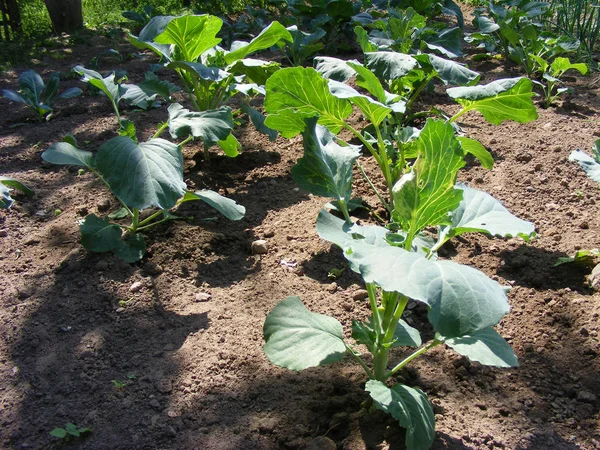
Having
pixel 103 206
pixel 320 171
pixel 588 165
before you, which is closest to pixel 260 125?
pixel 103 206

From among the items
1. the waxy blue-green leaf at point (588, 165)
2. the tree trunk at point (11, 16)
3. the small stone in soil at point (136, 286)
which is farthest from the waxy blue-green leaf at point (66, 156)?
the tree trunk at point (11, 16)

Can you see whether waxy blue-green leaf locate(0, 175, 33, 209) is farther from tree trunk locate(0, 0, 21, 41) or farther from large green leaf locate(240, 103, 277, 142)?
tree trunk locate(0, 0, 21, 41)

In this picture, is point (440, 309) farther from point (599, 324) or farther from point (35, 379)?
point (35, 379)

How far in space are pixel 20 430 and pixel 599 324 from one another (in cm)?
211

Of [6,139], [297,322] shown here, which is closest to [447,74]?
[297,322]

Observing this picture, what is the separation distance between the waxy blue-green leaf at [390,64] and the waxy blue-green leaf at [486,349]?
1593mm

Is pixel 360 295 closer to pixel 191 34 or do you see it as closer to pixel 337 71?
pixel 337 71

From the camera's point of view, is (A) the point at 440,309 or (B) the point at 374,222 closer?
(A) the point at 440,309

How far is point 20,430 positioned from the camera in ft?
5.84

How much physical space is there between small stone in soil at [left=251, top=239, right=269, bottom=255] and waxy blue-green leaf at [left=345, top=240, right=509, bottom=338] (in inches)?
51.1

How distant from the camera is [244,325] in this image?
219cm

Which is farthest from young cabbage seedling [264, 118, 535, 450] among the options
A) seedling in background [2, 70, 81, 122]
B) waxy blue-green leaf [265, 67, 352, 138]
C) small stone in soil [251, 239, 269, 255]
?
seedling in background [2, 70, 81, 122]

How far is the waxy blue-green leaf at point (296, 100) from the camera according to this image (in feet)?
7.30

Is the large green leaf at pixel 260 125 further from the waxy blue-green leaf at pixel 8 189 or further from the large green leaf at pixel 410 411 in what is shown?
the large green leaf at pixel 410 411
